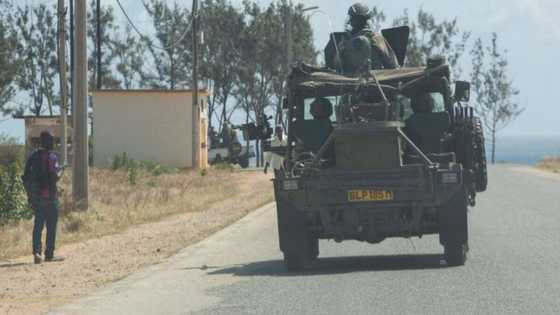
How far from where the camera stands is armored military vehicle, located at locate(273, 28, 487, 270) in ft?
46.3

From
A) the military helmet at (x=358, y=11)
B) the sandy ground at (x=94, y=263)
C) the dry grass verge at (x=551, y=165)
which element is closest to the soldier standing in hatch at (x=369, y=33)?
the military helmet at (x=358, y=11)

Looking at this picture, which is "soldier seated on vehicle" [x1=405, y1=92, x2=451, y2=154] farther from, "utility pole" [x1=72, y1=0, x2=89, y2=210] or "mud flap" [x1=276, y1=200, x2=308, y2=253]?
"utility pole" [x1=72, y1=0, x2=89, y2=210]

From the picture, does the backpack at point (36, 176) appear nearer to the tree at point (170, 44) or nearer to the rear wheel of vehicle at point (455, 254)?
the rear wheel of vehicle at point (455, 254)

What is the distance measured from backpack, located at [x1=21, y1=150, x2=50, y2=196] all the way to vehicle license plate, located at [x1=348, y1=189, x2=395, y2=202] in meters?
4.78

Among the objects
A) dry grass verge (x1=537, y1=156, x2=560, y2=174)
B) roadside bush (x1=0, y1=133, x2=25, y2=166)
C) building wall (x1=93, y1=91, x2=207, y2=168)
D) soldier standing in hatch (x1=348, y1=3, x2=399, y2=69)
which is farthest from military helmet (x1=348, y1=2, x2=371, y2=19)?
dry grass verge (x1=537, y1=156, x2=560, y2=174)

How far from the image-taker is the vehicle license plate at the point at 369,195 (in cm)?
1409

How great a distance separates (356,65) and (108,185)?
2080 centimetres

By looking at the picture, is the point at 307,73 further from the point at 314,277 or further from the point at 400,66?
the point at 314,277

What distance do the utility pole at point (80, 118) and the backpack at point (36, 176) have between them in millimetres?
7220

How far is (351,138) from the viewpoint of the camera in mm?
14211

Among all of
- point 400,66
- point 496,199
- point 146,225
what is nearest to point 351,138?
point 400,66

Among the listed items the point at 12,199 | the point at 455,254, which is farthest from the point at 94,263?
the point at 12,199

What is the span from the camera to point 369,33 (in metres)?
15.9

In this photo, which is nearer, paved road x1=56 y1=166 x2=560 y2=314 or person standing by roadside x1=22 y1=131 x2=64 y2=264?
paved road x1=56 y1=166 x2=560 y2=314
